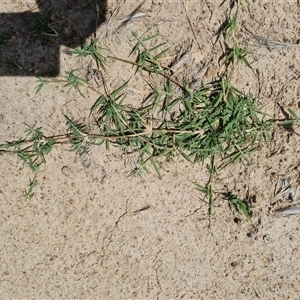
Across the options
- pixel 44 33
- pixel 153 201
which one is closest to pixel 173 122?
pixel 153 201

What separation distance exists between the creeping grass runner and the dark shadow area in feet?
0.27

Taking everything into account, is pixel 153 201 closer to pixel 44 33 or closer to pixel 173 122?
pixel 173 122

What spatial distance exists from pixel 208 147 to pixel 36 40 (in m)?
1.05

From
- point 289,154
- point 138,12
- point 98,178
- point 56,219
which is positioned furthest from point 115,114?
point 289,154

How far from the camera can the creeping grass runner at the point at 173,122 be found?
2242 mm

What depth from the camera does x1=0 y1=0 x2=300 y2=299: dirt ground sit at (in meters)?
2.25

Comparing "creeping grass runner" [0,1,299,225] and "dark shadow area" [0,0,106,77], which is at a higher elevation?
"dark shadow area" [0,0,106,77]

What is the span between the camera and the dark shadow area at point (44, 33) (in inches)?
91.1

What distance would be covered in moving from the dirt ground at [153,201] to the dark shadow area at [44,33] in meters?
0.05

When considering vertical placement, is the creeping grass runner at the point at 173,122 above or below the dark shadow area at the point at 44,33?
below

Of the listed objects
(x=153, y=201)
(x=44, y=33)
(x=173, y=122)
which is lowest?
(x=153, y=201)

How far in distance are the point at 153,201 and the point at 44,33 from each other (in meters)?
1.04

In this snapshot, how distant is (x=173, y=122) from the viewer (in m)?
2.31

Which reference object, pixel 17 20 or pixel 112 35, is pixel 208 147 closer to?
pixel 112 35
